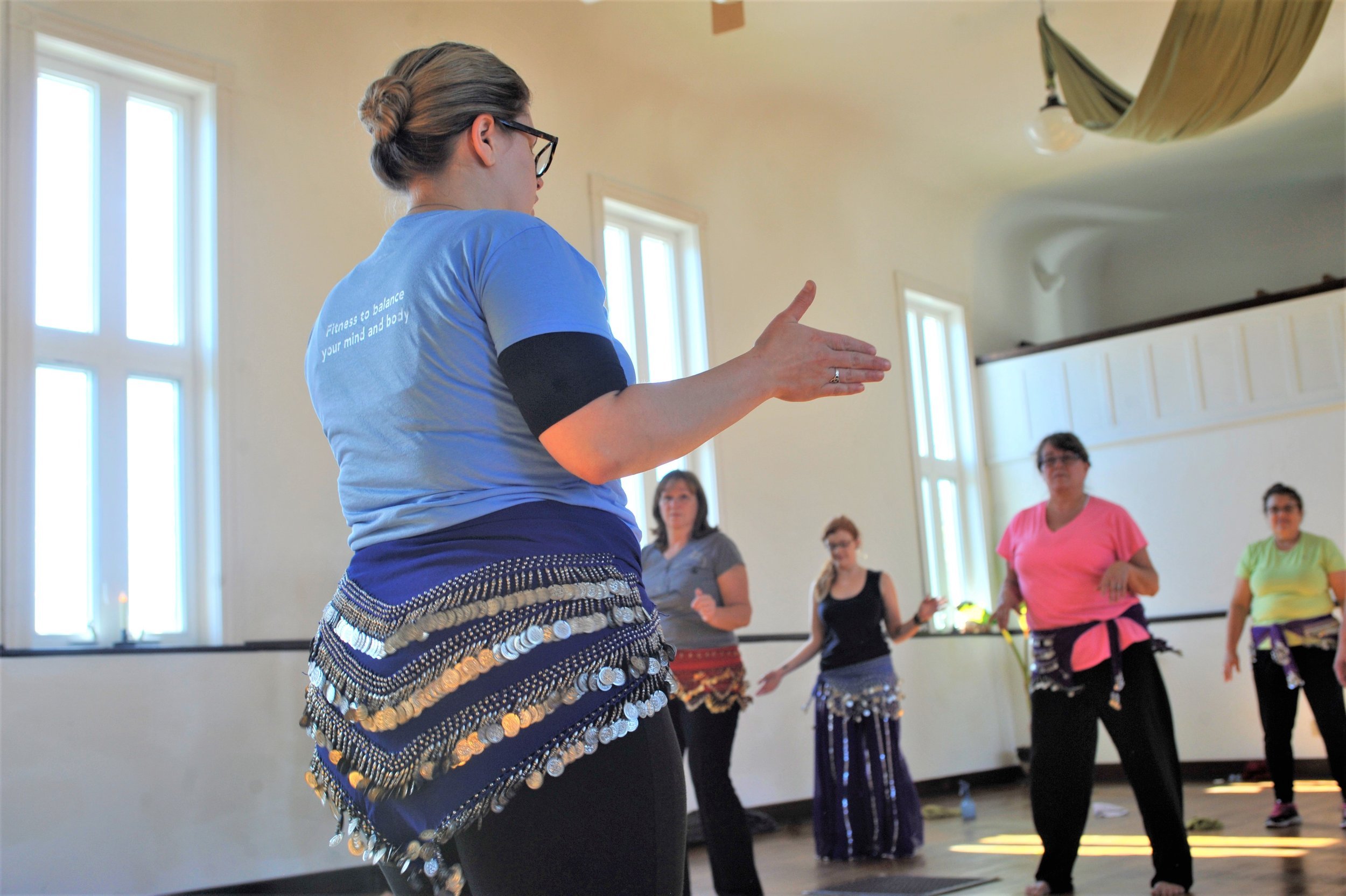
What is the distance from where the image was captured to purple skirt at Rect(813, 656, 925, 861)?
17.5ft

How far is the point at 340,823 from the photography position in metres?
1.03

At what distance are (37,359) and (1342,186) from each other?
10723 millimetres

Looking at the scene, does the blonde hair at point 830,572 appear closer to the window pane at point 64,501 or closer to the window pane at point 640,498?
the window pane at point 640,498

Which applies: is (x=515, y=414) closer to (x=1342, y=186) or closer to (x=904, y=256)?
(x=904, y=256)

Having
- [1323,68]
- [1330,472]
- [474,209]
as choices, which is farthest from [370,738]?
[1323,68]

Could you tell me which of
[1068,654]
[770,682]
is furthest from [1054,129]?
[1068,654]

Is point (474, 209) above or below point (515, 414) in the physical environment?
above

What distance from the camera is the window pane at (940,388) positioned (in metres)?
9.74

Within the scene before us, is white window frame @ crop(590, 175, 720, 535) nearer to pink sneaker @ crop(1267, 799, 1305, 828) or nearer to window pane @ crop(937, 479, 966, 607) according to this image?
window pane @ crop(937, 479, 966, 607)

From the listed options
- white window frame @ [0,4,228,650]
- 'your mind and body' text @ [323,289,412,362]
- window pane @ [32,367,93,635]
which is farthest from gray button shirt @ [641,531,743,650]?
'your mind and body' text @ [323,289,412,362]

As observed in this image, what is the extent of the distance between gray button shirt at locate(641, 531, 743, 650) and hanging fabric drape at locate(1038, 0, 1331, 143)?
3.73 m

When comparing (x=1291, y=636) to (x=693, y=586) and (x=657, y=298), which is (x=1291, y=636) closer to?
(x=693, y=586)

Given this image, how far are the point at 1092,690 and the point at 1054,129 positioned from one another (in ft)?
15.0

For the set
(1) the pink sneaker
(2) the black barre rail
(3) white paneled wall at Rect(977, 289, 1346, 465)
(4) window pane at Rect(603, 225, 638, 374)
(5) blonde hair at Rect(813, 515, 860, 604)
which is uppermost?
(4) window pane at Rect(603, 225, 638, 374)
